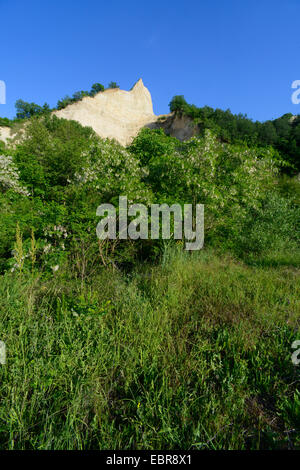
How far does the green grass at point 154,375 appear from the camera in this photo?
4.18 ft

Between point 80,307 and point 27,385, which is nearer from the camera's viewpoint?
point 27,385

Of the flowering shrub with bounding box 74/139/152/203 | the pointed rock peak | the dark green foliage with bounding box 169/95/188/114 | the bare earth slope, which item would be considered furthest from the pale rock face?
the flowering shrub with bounding box 74/139/152/203

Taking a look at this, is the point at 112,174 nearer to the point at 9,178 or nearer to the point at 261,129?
the point at 9,178

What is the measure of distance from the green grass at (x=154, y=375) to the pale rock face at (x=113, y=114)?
28.1 m

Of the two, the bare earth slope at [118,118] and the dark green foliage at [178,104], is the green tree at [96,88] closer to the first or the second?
the bare earth slope at [118,118]

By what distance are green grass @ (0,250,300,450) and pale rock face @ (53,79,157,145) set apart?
28.1 m

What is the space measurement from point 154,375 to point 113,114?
1625 inches

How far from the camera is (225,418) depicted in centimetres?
133

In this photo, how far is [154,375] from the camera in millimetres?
1669

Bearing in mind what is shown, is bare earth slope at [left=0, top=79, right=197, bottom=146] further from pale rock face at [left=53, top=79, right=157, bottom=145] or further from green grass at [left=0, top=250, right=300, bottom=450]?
green grass at [left=0, top=250, right=300, bottom=450]
